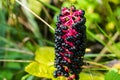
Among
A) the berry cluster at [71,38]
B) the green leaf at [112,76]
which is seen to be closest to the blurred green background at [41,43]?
the green leaf at [112,76]

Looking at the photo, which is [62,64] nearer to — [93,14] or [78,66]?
[78,66]

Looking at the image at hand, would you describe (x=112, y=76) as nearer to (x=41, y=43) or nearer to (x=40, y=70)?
(x=40, y=70)

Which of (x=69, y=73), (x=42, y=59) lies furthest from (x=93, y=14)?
(x=69, y=73)

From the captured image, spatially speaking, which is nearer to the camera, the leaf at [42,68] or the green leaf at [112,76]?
the green leaf at [112,76]

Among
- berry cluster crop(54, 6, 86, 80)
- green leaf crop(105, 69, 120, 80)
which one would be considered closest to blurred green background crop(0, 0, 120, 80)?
green leaf crop(105, 69, 120, 80)

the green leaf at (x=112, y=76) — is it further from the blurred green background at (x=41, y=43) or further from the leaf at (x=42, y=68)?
the leaf at (x=42, y=68)

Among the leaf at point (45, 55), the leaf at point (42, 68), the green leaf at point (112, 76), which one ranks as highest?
the leaf at point (45, 55)

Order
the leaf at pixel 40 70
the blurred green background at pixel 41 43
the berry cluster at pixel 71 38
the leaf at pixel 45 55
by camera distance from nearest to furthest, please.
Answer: the berry cluster at pixel 71 38 → the leaf at pixel 40 70 → the blurred green background at pixel 41 43 → the leaf at pixel 45 55
